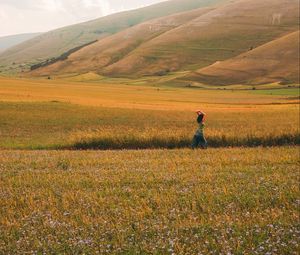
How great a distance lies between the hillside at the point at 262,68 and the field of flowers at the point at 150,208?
145 m

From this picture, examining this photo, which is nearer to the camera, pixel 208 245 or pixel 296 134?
pixel 208 245

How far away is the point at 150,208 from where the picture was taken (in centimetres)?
1152

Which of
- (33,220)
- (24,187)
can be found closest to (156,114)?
(24,187)

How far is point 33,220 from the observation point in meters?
10.7

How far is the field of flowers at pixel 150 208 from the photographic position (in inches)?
353

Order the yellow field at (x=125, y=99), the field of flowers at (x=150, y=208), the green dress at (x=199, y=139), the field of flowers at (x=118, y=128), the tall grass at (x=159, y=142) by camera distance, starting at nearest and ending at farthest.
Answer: the field of flowers at (x=150, y=208), the green dress at (x=199, y=139), the tall grass at (x=159, y=142), the field of flowers at (x=118, y=128), the yellow field at (x=125, y=99)

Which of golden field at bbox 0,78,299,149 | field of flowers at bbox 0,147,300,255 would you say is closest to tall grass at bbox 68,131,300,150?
golden field at bbox 0,78,299,149

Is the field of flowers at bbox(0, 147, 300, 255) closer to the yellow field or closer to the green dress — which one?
the green dress

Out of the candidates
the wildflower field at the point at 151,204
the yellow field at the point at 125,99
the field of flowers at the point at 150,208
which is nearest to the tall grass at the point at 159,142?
the wildflower field at the point at 151,204

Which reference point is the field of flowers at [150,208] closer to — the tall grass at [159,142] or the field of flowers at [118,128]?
the tall grass at [159,142]

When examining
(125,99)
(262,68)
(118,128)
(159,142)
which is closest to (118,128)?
(118,128)

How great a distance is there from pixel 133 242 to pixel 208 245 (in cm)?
161

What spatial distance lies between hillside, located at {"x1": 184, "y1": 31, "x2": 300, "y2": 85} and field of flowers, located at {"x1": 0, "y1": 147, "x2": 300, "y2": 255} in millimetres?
144615

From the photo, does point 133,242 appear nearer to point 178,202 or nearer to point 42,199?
point 178,202
